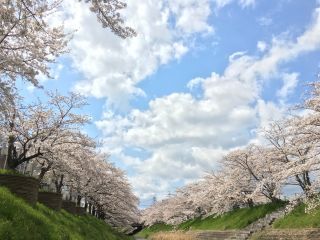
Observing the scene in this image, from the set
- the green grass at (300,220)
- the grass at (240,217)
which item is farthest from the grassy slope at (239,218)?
the green grass at (300,220)

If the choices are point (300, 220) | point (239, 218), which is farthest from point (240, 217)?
point (300, 220)

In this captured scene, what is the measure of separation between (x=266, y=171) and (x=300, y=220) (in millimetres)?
13534

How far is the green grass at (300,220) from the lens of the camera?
32.8 meters

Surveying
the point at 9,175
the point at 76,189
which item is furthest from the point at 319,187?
the point at 76,189

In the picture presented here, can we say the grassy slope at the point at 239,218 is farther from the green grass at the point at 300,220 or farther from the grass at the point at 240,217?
the green grass at the point at 300,220

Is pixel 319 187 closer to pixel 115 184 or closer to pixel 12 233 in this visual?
pixel 12 233

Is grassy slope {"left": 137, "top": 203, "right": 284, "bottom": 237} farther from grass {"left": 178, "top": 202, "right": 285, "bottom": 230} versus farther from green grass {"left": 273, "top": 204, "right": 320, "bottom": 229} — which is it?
green grass {"left": 273, "top": 204, "right": 320, "bottom": 229}

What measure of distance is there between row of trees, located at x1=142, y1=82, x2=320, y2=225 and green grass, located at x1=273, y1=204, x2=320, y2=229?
2181 mm

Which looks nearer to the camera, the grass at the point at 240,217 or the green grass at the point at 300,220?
the green grass at the point at 300,220

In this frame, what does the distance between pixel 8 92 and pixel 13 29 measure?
6.63ft

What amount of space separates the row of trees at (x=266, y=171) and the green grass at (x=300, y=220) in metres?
2.18

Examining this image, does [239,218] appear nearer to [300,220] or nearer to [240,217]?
[240,217]

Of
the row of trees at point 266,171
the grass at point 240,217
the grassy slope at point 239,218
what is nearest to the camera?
the row of trees at point 266,171

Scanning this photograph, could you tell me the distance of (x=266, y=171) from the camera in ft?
159
